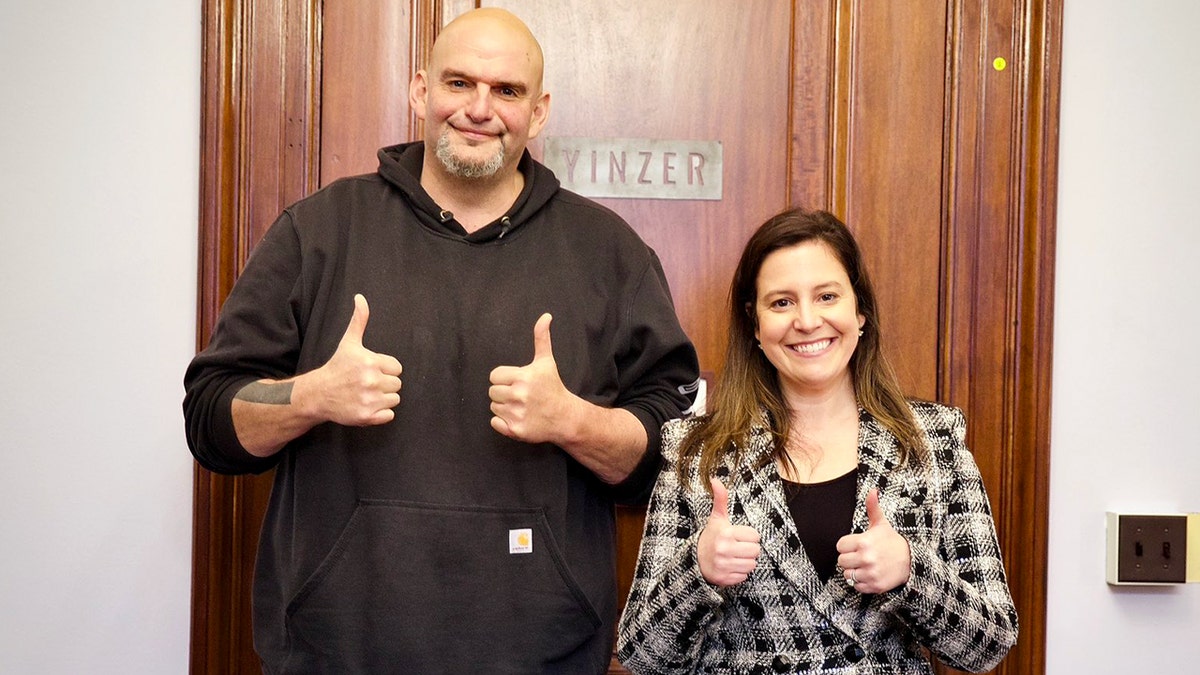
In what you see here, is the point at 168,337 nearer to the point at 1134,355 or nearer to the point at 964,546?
the point at 964,546

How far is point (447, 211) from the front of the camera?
5.62ft

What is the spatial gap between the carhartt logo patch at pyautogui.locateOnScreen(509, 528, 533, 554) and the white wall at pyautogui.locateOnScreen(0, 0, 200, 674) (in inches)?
27.6

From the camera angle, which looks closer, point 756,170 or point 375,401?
point 375,401

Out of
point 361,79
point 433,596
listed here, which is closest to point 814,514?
point 433,596

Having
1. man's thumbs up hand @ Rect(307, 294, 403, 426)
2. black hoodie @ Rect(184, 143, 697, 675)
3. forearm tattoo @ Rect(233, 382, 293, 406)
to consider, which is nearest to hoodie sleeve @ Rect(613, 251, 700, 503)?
black hoodie @ Rect(184, 143, 697, 675)

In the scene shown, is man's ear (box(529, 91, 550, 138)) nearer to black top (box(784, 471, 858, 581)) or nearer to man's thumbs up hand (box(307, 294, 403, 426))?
man's thumbs up hand (box(307, 294, 403, 426))

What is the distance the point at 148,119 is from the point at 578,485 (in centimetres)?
96

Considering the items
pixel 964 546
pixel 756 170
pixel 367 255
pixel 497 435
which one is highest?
pixel 756 170

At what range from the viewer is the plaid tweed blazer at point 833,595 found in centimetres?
138

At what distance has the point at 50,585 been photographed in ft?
6.35

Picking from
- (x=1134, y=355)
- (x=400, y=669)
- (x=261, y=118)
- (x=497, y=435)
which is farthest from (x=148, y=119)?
(x=1134, y=355)

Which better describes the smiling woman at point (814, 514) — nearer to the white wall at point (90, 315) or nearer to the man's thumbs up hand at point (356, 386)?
the man's thumbs up hand at point (356, 386)

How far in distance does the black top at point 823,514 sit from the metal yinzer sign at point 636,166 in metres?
0.73

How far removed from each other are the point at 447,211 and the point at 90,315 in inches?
26.7
